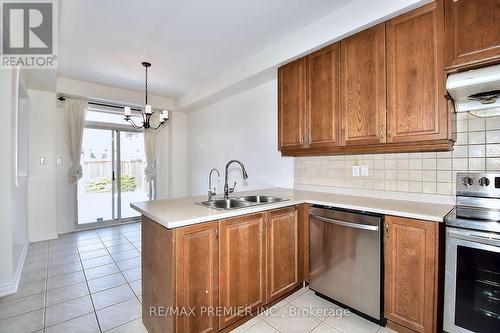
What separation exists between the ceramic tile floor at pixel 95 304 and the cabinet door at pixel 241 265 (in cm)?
19

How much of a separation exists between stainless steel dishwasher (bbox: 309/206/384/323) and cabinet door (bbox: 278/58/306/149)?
0.89 meters

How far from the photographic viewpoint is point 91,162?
466 centimetres

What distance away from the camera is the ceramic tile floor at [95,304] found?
184 cm

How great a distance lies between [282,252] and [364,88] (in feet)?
5.43

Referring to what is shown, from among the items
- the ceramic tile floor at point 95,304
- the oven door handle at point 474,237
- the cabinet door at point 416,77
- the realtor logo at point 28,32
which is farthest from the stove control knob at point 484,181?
the realtor logo at point 28,32

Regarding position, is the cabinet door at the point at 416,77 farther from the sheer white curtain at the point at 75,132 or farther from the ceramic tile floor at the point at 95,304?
the sheer white curtain at the point at 75,132

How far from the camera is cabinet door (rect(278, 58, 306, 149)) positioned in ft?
8.59

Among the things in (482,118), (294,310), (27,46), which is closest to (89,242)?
(27,46)

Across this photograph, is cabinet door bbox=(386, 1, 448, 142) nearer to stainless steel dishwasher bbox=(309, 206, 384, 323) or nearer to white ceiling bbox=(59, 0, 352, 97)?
white ceiling bbox=(59, 0, 352, 97)

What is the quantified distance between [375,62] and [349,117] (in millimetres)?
497

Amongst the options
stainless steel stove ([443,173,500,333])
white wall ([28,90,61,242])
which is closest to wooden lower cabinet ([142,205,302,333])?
stainless steel stove ([443,173,500,333])

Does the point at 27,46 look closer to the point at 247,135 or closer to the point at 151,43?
the point at 151,43

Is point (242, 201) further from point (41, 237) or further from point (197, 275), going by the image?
point (41, 237)

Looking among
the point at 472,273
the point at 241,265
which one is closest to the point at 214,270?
the point at 241,265
